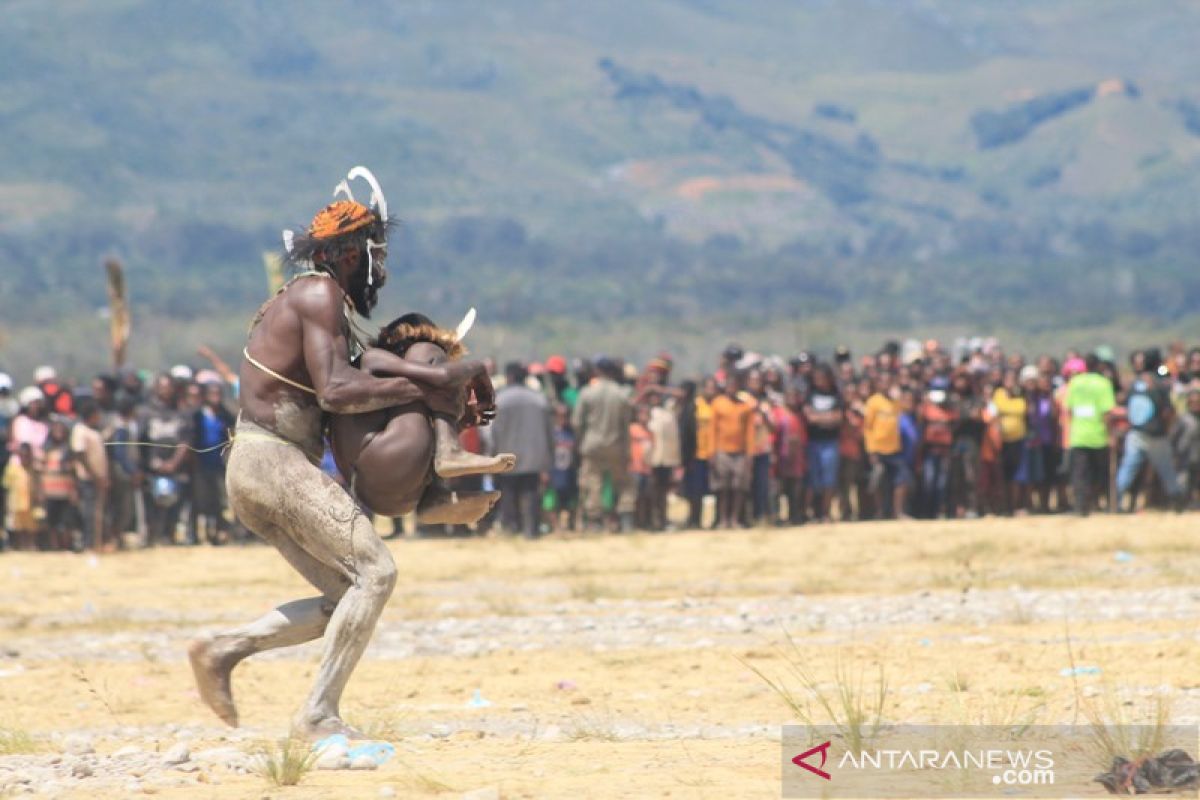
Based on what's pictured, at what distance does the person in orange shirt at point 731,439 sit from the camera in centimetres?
2170

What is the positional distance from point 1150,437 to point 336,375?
14776 millimetres

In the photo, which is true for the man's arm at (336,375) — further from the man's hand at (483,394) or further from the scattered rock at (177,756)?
the scattered rock at (177,756)

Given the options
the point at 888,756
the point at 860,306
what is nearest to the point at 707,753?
the point at 888,756

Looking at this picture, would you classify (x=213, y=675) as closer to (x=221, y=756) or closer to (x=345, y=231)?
(x=221, y=756)

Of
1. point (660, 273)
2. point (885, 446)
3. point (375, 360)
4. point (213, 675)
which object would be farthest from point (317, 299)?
point (660, 273)

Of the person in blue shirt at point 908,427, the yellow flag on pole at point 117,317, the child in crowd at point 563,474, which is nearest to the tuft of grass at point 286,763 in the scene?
the child in crowd at point 563,474

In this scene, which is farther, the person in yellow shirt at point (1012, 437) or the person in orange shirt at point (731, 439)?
the person in yellow shirt at point (1012, 437)

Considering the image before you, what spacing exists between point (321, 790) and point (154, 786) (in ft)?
2.02

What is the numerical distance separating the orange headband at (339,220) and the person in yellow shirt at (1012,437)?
14443 millimetres

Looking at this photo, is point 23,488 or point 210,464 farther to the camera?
point 210,464

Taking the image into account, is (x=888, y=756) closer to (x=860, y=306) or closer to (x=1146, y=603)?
(x=1146, y=603)

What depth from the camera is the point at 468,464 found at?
8.53m

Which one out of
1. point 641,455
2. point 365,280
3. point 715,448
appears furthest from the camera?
point 641,455

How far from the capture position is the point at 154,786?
788 centimetres
